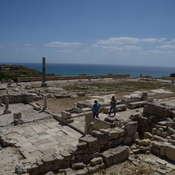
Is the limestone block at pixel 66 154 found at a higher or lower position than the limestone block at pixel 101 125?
lower

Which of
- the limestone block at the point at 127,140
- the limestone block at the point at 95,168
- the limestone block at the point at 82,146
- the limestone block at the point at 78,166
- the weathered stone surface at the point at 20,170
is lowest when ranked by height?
the limestone block at the point at 95,168

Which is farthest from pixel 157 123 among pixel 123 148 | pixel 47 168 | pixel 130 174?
pixel 47 168

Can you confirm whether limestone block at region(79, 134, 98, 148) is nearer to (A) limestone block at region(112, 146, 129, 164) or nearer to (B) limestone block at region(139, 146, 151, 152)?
(A) limestone block at region(112, 146, 129, 164)

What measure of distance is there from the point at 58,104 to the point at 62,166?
11.5 metres

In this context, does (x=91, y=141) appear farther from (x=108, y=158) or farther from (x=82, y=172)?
(x=82, y=172)

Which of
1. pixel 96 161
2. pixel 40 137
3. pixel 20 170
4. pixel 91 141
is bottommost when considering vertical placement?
pixel 40 137

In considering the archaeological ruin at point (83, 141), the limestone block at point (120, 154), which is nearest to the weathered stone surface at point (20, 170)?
the archaeological ruin at point (83, 141)

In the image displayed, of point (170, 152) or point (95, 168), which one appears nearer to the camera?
point (95, 168)

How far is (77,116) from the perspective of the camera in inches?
504

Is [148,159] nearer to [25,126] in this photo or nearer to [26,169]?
[26,169]

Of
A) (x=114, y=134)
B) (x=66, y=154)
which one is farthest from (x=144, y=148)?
(x=66, y=154)

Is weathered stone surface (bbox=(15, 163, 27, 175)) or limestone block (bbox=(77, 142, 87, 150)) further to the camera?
limestone block (bbox=(77, 142, 87, 150))

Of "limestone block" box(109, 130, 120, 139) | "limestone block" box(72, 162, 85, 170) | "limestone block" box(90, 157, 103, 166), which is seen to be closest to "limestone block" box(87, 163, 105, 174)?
"limestone block" box(90, 157, 103, 166)

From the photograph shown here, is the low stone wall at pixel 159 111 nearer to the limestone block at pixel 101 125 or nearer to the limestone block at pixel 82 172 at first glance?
the limestone block at pixel 101 125
